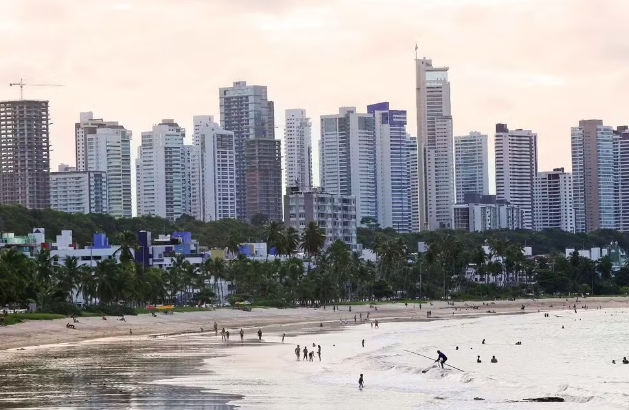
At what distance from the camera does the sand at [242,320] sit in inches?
3546

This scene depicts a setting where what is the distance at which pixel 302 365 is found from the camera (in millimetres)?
70125

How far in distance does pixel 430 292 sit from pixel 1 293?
3943 inches

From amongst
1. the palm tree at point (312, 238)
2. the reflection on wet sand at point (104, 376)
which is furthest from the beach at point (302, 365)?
the palm tree at point (312, 238)

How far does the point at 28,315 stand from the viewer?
99000 millimetres

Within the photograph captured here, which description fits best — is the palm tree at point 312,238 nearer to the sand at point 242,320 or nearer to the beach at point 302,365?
the sand at point 242,320

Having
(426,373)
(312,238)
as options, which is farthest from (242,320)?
(426,373)

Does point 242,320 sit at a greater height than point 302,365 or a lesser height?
greater

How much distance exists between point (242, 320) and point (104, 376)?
2532 inches

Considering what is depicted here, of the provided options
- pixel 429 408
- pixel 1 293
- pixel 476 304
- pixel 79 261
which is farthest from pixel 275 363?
pixel 476 304

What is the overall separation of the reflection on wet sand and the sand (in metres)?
7.26

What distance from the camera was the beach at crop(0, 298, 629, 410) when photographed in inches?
1977

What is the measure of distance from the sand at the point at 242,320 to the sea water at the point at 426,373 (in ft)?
45.5

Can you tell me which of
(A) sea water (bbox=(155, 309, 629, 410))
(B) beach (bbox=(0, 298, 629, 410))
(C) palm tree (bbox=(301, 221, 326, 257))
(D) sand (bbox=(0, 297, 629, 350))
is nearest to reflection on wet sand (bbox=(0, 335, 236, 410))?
(B) beach (bbox=(0, 298, 629, 410))

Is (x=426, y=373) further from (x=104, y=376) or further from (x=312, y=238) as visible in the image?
(x=312, y=238)
